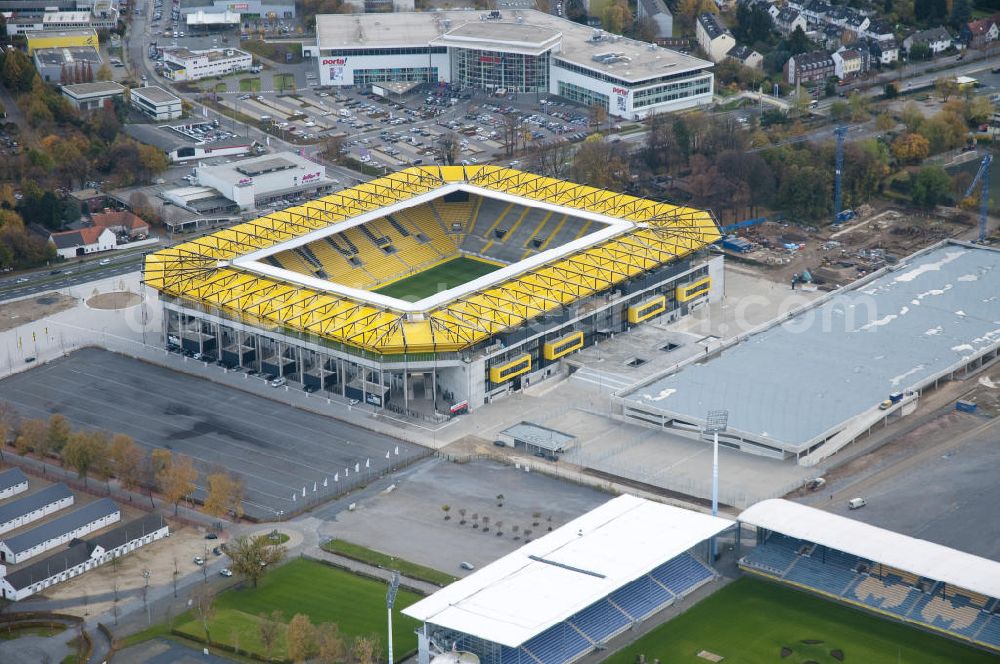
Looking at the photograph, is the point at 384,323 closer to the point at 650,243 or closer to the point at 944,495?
the point at 650,243

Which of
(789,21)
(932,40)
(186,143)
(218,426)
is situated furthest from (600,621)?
(789,21)

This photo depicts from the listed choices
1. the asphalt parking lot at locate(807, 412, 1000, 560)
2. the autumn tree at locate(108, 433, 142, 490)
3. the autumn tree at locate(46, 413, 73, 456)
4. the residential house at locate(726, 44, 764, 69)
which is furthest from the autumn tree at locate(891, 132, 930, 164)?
the autumn tree at locate(46, 413, 73, 456)

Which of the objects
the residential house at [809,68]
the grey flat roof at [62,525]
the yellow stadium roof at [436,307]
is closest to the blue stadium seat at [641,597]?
the yellow stadium roof at [436,307]

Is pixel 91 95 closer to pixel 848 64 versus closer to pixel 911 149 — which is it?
pixel 848 64

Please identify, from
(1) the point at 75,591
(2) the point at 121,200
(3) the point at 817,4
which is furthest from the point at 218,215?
(3) the point at 817,4

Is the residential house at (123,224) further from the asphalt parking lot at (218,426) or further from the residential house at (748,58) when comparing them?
the residential house at (748,58)

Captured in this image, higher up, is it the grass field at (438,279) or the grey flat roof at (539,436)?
the grass field at (438,279)

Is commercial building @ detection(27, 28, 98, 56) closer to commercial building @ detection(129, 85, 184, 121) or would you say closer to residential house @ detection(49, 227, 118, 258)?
commercial building @ detection(129, 85, 184, 121)
